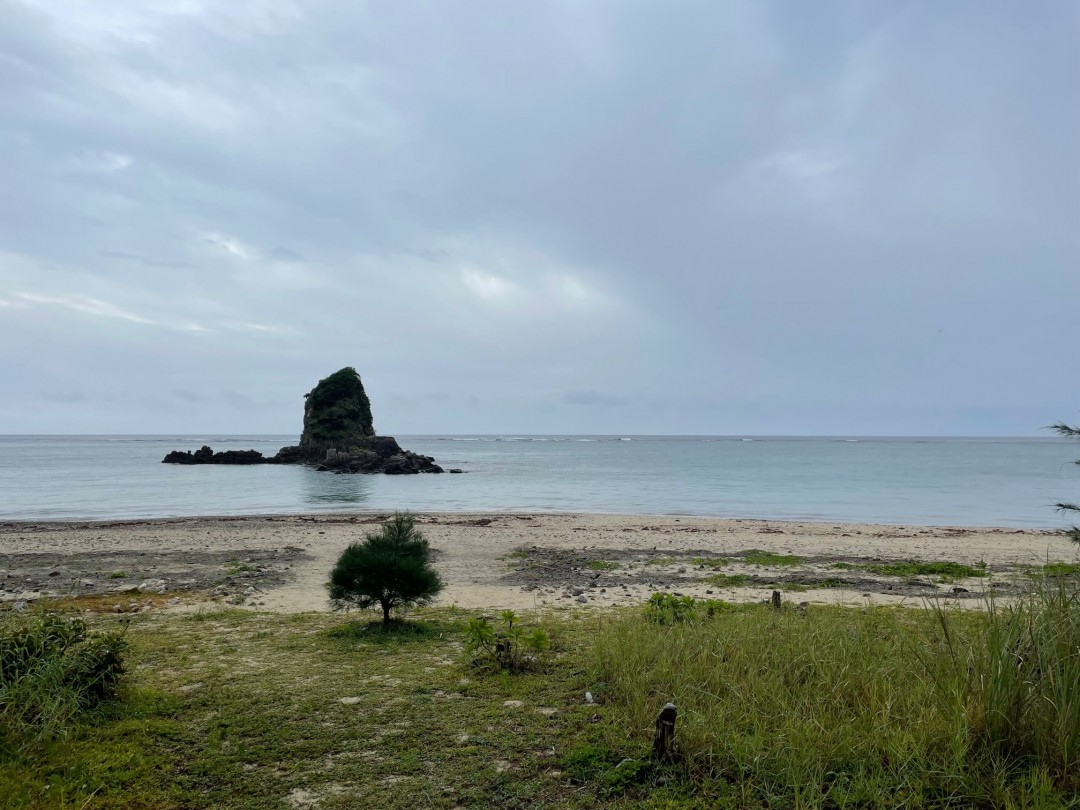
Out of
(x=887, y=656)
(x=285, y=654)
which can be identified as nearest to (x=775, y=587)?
(x=887, y=656)

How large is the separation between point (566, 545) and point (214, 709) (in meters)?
16.4

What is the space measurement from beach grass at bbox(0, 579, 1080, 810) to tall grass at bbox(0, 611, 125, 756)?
0.16 meters

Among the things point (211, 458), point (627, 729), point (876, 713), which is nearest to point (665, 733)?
point (627, 729)

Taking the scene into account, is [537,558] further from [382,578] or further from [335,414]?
[335,414]

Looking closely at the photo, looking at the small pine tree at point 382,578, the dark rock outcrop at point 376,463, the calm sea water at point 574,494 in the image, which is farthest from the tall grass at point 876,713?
the dark rock outcrop at point 376,463

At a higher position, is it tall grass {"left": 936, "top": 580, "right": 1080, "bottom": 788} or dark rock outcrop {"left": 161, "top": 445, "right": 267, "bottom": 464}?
tall grass {"left": 936, "top": 580, "right": 1080, "bottom": 788}

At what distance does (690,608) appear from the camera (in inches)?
314

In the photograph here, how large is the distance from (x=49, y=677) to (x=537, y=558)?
1386cm

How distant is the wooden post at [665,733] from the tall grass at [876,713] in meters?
0.13

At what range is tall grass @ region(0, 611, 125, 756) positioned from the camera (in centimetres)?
452

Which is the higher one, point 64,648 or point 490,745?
point 64,648

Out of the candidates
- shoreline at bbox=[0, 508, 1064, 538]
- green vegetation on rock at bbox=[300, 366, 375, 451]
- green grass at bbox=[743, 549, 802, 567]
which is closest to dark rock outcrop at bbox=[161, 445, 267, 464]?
green vegetation on rock at bbox=[300, 366, 375, 451]

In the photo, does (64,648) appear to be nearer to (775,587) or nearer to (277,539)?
(775,587)

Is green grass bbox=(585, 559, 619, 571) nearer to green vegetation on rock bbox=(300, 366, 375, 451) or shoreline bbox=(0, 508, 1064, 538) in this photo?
shoreline bbox=(0, 508, 1064, 538)
